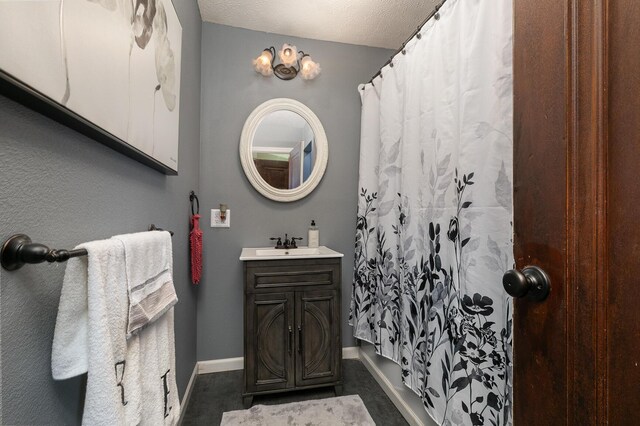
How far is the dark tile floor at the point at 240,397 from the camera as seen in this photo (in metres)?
1.51

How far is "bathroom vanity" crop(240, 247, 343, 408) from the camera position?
1.60m

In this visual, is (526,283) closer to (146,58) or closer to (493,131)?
(493,131)

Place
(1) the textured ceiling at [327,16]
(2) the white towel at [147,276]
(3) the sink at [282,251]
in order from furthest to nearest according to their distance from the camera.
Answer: (3) the sink at [282,251] → (1) the textured ceiling at [327,16] → (2) the white towel at [147,276]

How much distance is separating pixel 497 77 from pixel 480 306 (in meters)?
0.83

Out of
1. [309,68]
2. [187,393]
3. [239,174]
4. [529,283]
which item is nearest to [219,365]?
[187,393]

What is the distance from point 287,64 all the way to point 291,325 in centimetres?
190

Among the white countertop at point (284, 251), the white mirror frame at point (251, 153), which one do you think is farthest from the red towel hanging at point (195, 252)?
the white mirror frame at point (251, 153)

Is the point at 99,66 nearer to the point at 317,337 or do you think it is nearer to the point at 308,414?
the point at 317,337

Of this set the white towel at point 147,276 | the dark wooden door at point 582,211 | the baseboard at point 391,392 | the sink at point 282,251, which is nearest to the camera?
the dark wooden door at point 582,211

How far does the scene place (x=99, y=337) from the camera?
1.66 feet

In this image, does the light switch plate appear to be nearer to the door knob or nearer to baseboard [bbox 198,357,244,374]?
baseboard [bbox 198,357,244,374]

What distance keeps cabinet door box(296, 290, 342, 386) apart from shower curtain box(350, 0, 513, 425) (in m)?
0.29

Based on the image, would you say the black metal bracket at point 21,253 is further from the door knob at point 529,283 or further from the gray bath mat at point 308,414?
the gray bath mat at point 308,414

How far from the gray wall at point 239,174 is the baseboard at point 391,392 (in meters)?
0.24
